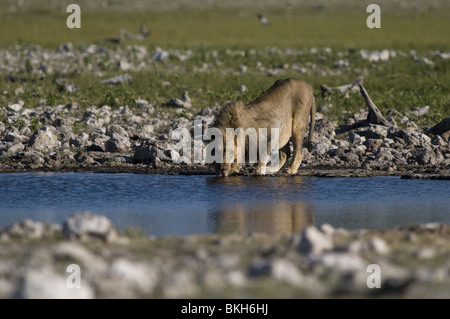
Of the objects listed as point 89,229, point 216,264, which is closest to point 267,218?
point 89,229

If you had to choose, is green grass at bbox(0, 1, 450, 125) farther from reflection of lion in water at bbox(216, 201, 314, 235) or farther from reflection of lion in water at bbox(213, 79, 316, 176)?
reflection of lion in water at bbox(216, 201, 314, 235)

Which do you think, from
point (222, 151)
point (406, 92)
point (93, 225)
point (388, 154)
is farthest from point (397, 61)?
point (93, 225)

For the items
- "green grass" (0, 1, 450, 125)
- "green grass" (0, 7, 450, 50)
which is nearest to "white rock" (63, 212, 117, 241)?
"green grass" (0, 1, 450, 125)

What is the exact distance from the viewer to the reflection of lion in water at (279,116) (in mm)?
12938

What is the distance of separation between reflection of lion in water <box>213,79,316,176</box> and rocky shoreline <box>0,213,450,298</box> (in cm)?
529

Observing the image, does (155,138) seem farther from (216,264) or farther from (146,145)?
(216,264)

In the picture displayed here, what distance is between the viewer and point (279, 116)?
13.6 metres

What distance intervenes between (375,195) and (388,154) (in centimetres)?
322

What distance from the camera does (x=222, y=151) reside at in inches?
502

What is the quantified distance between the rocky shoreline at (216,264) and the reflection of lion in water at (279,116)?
208 inches

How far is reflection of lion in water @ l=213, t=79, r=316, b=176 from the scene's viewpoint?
12938 millimetres

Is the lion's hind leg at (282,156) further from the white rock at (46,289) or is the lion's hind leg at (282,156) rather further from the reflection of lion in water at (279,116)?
the white rock at (46,289)

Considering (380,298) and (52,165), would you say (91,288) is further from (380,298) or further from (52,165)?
(52,165)

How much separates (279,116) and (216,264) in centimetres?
734
